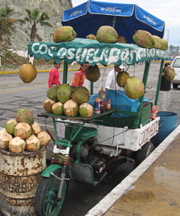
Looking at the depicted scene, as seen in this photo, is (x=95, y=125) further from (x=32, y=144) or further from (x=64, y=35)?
(x=64, y=35)

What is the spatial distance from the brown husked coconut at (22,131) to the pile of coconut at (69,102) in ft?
1.55

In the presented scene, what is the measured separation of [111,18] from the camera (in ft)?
24.6

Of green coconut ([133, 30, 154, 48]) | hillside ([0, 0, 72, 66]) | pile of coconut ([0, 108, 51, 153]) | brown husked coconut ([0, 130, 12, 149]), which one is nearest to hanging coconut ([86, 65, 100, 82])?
green coconut ([133, 30, 154, 48])

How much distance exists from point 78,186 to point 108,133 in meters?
1.06

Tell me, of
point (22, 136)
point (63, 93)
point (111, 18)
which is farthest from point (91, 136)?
point (111, 18)

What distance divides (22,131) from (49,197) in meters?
0.97

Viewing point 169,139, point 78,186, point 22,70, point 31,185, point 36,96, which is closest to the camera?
point 31,185

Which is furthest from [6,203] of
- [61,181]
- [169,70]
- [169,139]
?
[169,70]

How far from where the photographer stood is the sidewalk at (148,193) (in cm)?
384

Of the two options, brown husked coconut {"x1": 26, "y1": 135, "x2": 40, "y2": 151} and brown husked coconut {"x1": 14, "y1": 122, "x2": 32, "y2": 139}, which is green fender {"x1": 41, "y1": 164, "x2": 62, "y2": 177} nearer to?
brown husked coconut {"x1": 26, "y1": 135, "x2": 40, "y2": 151}

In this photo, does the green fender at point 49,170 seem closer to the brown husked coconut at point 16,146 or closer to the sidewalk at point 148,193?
the brown husked coconut at point 16,146

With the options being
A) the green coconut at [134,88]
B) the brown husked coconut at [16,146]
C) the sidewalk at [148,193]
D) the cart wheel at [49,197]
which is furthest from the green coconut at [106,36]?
the sidewalk at [148,193]

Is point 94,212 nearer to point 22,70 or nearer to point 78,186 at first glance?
point 78,186

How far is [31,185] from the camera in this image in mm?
4074
